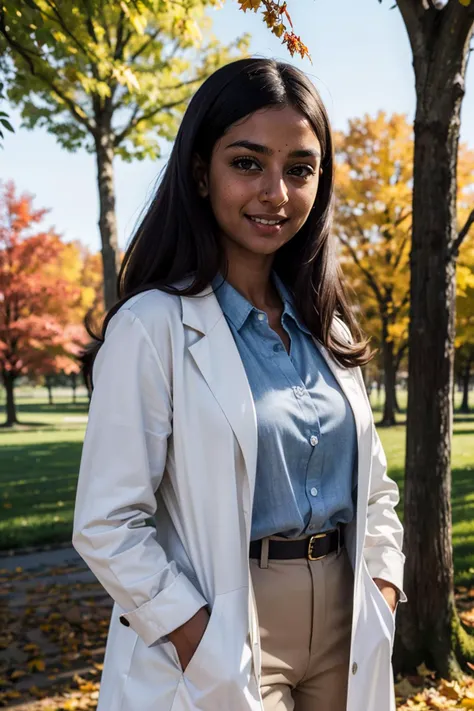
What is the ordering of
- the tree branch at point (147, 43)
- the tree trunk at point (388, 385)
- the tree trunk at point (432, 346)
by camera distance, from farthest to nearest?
the tree trunk at point (388, 385)
the tree branch at point (147, 43)
the tree trunk at point (432, 346)

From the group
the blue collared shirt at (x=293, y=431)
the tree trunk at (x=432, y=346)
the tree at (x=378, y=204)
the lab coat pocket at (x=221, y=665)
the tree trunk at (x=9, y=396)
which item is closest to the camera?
the lab coat pocket at (x=221, y=665)

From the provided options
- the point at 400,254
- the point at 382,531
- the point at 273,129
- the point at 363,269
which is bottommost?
the point at 382,531

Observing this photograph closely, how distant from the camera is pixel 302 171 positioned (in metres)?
2.10

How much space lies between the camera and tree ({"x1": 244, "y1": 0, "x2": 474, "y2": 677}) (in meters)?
4.32

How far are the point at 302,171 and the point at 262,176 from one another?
0.46ft

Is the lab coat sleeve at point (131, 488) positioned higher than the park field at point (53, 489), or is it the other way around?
the lab coat sleeve at point (131, 488)

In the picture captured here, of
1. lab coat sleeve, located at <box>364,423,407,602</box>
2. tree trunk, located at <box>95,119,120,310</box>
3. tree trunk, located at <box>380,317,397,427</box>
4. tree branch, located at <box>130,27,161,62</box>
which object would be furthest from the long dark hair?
tree trunk, located at <box>380,317,397,427</box>

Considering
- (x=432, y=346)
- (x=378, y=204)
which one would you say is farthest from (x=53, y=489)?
(x=378, y=204)

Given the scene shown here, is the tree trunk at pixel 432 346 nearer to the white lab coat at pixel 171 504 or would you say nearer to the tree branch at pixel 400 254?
the white lab coat at pixel 171 504

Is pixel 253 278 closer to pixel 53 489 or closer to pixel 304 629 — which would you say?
pixel 304 629

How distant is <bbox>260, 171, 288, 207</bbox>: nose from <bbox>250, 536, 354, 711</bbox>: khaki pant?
88 centimetres

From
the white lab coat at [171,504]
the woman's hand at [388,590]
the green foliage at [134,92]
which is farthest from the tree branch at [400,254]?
the white lab coat at [171,504]

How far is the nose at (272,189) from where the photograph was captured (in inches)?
79.5

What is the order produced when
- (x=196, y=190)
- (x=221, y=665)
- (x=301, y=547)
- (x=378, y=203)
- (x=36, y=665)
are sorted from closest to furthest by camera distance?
(x=221, y=665)
(x=301, y=547)
(x=196, y=190)
(x=36, y=665)
(x=378, y=203)
